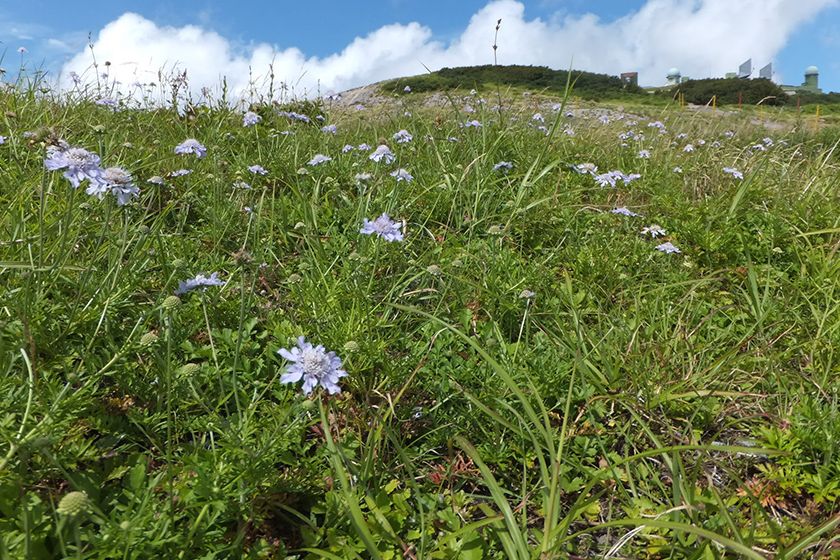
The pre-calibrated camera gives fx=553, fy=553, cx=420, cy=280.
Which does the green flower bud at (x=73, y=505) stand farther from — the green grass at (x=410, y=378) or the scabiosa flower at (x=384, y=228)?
the scabiosa flower at (x=384, y=228)

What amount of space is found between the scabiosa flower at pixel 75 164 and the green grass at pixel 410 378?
0.06 meters

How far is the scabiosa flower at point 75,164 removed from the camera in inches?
58.6

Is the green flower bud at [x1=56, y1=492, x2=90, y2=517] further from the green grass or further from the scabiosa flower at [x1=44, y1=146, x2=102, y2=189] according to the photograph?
the scabiosa flower at [x1=44, y1=146, x2=102, y2=189]

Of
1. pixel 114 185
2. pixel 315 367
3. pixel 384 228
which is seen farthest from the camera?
pixel 384 228

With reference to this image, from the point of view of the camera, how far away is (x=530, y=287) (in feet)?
7.74

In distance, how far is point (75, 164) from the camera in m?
1.53

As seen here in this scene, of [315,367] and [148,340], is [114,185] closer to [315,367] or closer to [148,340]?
[148,340]

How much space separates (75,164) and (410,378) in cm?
112

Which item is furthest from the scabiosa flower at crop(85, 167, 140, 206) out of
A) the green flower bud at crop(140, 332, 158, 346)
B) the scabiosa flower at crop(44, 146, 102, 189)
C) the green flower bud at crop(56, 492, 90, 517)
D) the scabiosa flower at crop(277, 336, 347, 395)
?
the green flower bud at crop(56, 492, 90, 517)

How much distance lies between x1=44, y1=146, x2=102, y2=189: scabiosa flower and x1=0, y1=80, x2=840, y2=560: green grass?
6cm

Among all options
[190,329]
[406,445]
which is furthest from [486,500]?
[190,329]

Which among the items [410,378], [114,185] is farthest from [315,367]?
[114,185]

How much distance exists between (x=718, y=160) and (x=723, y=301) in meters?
2.51

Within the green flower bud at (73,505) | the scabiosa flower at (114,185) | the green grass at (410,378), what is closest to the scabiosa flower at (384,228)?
the green grass at (410,378)
